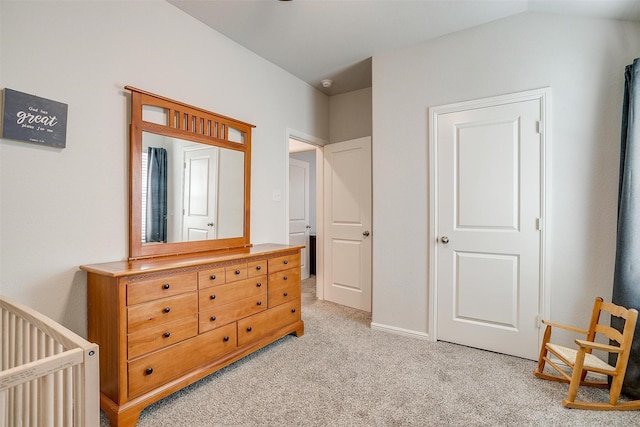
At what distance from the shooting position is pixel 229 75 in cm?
270

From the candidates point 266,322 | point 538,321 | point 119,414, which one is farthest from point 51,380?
point 538,321

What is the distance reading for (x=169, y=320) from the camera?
1797 millimetres

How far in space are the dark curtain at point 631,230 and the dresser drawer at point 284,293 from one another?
7.45 ft

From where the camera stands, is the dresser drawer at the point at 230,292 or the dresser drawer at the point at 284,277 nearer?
the dresser drawer at the point at 230,292

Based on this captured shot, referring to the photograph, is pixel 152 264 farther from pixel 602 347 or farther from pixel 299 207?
pixel 299 207

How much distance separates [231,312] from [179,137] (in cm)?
133

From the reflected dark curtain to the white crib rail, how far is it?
0.89m

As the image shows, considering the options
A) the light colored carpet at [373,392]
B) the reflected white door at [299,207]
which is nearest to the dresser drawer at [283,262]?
the light colored carpet at [373,392]

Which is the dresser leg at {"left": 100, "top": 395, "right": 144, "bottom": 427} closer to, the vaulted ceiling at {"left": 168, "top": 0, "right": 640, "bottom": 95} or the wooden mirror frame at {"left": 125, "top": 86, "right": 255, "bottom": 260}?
the wooden mirror frame at {"left": 125, "top": 86, "right": 255, "bottom": 260}

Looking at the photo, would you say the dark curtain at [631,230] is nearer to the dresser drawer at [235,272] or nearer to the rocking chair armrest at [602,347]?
the rocking chair armrest at [602,347]

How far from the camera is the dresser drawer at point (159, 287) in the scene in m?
1.63

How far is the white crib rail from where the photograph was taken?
0.87 metres

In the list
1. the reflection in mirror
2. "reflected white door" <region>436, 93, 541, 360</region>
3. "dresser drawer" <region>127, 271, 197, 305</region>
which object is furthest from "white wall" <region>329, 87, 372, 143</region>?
"dresser drawer" <region>127, 271, 197, 305</region>

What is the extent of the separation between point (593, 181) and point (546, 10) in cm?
129
